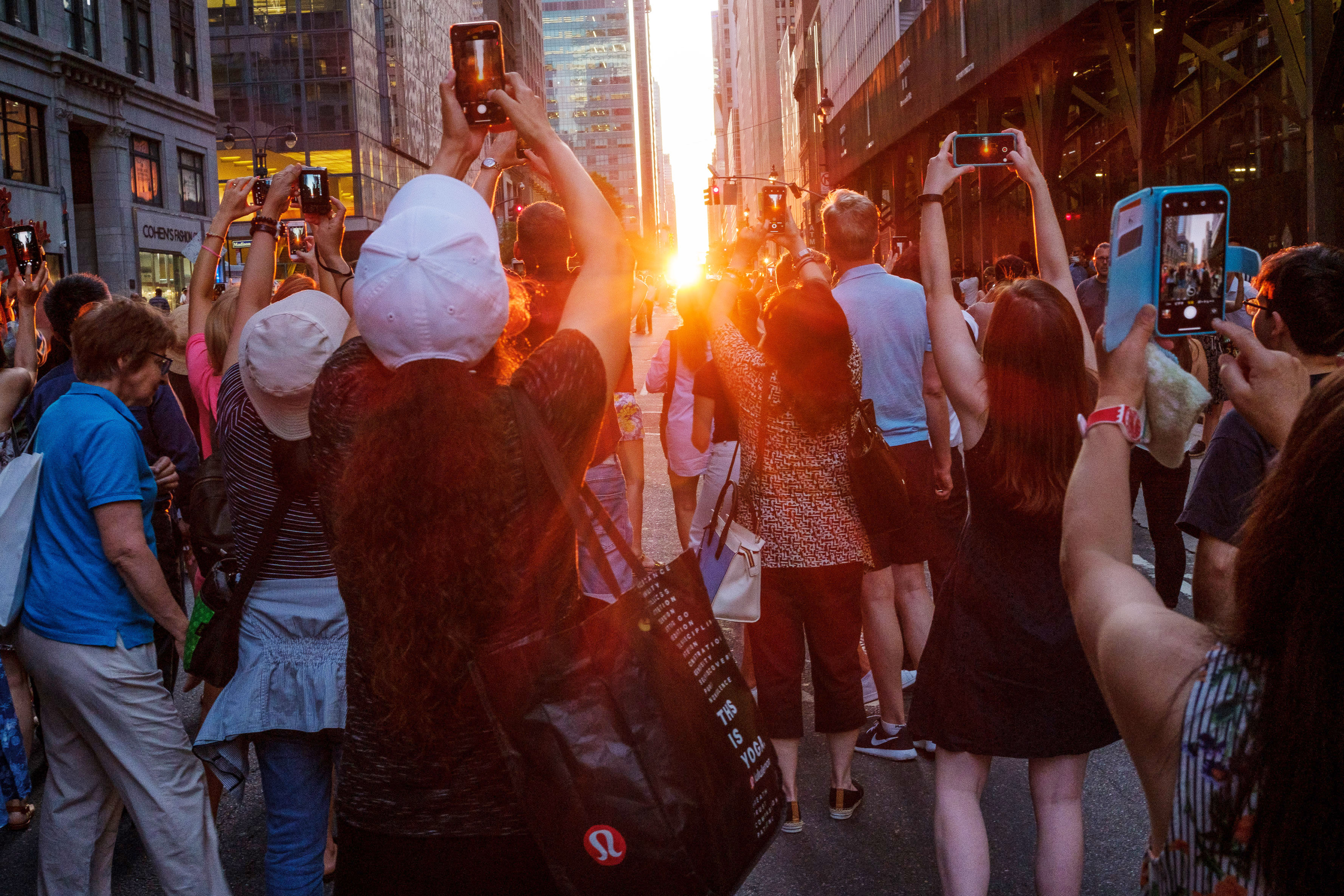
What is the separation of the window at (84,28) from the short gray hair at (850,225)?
3511 centimetres

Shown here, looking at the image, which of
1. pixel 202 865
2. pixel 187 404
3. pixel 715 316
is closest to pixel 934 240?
pixel 715 316

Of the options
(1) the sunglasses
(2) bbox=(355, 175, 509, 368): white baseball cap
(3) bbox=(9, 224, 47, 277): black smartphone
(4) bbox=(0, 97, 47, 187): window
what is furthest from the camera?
(4) bbox=(0, 97, 47, 187): window

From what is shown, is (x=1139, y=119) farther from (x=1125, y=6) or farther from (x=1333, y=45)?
(x=1333, y=45)

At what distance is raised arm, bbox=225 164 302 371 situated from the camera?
3031 millimetres

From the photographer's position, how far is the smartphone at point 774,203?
5.98 metres

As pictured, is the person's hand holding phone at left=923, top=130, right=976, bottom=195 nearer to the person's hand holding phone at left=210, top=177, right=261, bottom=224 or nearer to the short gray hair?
the short gray hair

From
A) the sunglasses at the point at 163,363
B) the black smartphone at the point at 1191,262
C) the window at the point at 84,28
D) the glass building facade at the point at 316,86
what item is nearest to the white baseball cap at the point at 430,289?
the black smartphone at the point at 1191,262

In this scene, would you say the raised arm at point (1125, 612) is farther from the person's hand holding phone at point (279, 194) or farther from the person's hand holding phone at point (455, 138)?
the person's hand holding phone at point (279, 194)

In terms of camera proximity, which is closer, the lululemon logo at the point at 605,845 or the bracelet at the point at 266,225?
the lululemon logo at the point at 605,845

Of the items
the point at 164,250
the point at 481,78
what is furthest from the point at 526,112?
the point at 164,250

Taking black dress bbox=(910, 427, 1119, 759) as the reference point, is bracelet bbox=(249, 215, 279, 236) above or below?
above

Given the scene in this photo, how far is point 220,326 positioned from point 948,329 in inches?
96.6

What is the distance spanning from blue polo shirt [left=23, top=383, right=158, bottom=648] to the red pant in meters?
2.17

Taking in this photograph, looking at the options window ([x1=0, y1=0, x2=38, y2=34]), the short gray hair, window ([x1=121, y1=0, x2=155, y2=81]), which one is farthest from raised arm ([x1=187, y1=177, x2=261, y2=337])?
window ([x1=121, y1=0, x2=155, y2=81])
